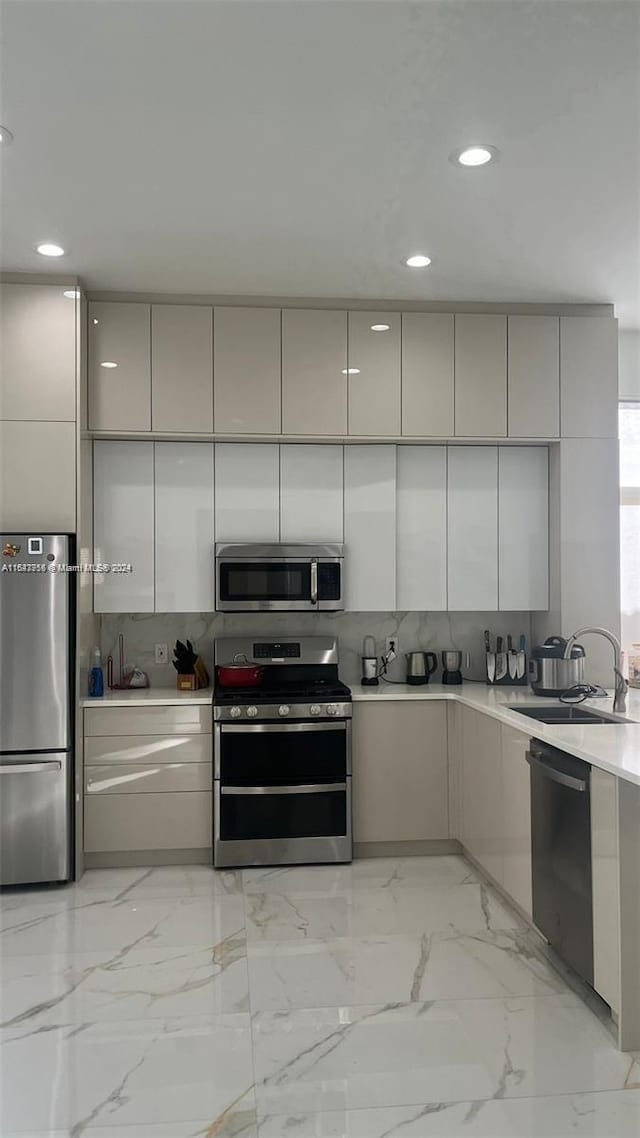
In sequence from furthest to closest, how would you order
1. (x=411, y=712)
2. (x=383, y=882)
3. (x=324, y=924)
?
1. (x=411, y=712)
2. (x=383, y=882)
3. (x=324, y=924)

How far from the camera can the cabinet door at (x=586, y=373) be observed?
177 inches

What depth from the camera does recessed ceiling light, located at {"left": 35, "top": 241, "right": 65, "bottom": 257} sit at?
12.0ft

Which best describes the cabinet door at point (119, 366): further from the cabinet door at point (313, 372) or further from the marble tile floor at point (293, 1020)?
the marble tile floor at point (293, 1020)

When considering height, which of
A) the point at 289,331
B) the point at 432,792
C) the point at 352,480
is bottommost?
the point at 432,792

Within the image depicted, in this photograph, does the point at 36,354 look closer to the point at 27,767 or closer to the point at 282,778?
the point at 27,767

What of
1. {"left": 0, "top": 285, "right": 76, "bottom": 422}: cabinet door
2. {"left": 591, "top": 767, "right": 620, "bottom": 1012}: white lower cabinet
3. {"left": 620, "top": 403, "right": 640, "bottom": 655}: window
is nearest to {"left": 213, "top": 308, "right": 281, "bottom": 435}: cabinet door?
{"left": 0, "top": 285, "right": 76, "bottom": 422}: cabinet door

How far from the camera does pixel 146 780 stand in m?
4.17

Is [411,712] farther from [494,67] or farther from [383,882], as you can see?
[494,67]

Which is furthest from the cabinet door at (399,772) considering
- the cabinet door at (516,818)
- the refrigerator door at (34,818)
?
the refrigerator door at (34,818)

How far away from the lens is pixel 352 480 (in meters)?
4.53

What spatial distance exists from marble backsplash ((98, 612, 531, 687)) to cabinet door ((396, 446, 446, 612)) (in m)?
0.34

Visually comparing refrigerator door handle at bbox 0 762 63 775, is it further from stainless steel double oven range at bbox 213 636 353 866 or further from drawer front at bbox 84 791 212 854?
stainless steel double oven range at bbox 213 636 353 866

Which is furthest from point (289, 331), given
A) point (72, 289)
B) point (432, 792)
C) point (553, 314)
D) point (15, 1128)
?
point (15, 1128)

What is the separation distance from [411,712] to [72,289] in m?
2.63
